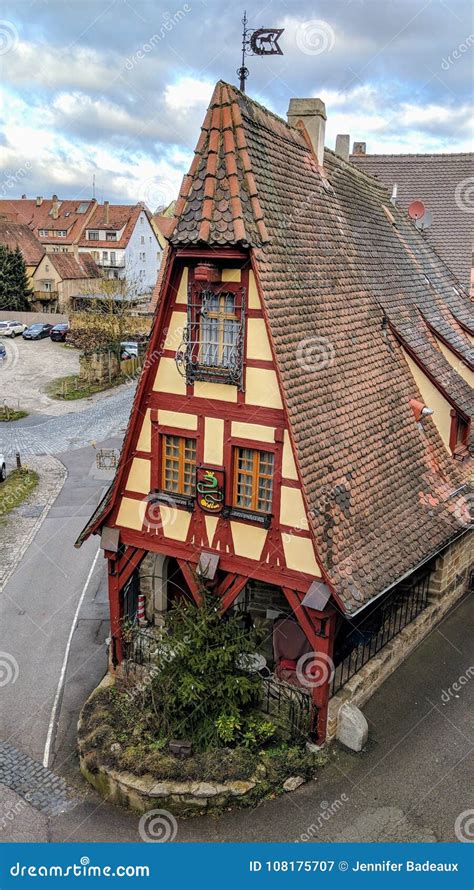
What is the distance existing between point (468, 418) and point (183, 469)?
6.18 meters

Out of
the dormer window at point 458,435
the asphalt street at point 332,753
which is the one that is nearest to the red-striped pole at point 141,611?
the asphalt street at point 332,753

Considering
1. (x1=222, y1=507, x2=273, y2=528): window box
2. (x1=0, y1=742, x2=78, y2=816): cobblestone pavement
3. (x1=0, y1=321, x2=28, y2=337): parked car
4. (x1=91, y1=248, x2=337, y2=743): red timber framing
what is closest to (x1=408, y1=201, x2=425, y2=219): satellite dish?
(x1=91, y1=248, x2=337, y2=743): red timber framing

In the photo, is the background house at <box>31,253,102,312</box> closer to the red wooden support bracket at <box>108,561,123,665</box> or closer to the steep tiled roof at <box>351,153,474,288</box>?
the steep tiled roof at <box>351,153,474,288</box>

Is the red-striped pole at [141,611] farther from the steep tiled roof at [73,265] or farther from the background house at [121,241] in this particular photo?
the background house at [121,241]

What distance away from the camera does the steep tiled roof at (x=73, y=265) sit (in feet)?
209

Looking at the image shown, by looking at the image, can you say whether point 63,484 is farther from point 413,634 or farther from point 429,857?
point 429,857

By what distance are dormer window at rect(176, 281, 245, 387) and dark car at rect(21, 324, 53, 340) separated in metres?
47.8

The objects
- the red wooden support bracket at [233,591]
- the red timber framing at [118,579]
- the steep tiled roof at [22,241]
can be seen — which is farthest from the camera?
the steep tiled roof at [22,241]

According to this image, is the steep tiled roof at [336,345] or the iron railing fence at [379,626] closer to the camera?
the steep tiled roof at [336,345]

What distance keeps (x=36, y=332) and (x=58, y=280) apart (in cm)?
969

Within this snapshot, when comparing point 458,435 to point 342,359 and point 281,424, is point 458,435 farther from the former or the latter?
point 281,424

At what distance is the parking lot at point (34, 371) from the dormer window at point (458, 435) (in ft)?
83.9

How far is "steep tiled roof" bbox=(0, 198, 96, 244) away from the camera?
242 feet

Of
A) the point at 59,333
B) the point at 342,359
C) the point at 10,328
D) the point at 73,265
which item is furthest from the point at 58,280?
the point at 342,359
